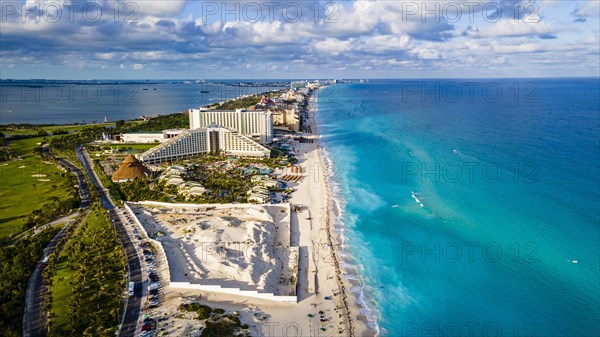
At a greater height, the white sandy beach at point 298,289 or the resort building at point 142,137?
the resort building at point 142,137

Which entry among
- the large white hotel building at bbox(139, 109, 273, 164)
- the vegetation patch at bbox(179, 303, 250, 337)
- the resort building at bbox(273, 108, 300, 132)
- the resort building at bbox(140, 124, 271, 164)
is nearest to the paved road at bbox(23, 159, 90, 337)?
the vegetation patch at bbox(179, 303, 250, 337)

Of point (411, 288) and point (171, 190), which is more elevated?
point (171, 190)

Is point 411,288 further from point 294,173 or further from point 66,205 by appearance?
point 66,205

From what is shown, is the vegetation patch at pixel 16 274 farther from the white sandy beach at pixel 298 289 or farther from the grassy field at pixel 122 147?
the grassy field at pixel 122 147

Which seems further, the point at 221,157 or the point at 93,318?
the point at 221,157

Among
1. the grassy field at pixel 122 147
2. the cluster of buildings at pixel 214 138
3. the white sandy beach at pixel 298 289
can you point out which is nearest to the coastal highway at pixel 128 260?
the white sandy beach at pixel 298 289

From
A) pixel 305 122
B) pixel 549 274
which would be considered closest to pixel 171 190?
pixel 549 274

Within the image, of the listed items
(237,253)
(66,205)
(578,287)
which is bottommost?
(578,287)
